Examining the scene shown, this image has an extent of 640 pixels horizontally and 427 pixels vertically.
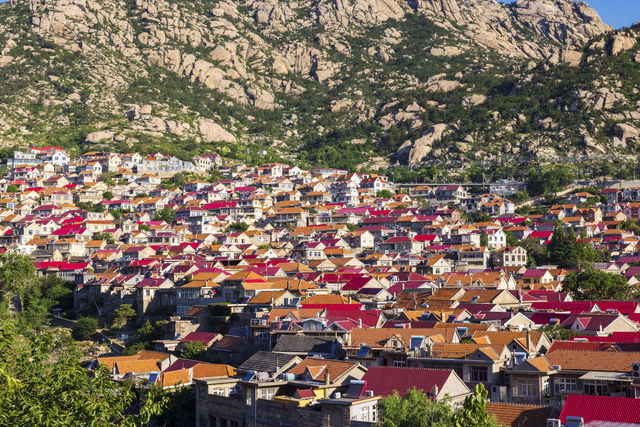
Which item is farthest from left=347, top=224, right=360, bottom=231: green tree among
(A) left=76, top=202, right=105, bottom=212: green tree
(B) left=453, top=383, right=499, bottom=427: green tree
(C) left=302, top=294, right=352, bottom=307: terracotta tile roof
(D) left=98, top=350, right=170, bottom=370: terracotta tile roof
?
(B) left=453, top=383, right=499, bottom=427: green tree

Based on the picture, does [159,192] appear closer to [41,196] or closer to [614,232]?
[41,196]

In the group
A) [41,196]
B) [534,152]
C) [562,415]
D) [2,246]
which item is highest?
[534,152]

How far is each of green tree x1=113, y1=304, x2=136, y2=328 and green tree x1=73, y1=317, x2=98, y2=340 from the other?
2.30 meters

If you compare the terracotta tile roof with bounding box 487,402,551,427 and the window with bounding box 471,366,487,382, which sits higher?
the window with bounding box 471,366,487,382

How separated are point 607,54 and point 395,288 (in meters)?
143

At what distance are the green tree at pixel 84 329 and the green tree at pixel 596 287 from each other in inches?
1990

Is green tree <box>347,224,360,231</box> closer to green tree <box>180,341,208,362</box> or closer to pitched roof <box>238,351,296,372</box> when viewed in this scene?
green tree <box>180,341,208,362</box>

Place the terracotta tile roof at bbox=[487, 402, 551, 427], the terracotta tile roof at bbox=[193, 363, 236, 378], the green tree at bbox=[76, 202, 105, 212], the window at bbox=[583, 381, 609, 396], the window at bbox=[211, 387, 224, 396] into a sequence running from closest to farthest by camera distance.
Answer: the terracotta tile roof at bbox=[487, 402, 551, 427] → the window at bbox=[583, 381, 609, 396] → the window at bbox=[211, 387, 224, 396] → the terracotta tile roof at bbox=[193, 363, 236, 378] → the green tree at bbox=[76, 202, 105, 212]

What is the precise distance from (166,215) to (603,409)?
109 metres

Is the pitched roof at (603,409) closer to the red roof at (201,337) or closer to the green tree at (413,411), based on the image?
the green tree at (413,411)

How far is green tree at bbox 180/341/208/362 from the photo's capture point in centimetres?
6053

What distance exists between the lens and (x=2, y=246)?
11369 cm

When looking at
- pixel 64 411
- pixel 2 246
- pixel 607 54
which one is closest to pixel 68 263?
pixel 2 246

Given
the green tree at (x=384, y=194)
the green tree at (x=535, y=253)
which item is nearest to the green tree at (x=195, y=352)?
the green tree at (x=535, y=253)
